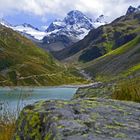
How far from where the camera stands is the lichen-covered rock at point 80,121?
22.4 ft

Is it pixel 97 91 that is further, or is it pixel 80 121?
pixel 97 91

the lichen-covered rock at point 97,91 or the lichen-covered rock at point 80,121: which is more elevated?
the lichen-covered rock at point 97,91

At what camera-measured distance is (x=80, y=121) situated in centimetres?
734

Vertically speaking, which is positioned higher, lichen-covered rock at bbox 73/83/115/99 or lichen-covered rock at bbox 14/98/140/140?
lichen-covered rock at bbox 73/83/115/99

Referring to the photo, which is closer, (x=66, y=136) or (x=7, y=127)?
(x=66, y=136)

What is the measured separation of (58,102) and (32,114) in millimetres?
692

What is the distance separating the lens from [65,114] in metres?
7.66

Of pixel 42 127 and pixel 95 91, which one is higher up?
pixel 95 91

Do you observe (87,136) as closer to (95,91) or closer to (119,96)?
(119,96)

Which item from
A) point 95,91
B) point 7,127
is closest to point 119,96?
point 7,127

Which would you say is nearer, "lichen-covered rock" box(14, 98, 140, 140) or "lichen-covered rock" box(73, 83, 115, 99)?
"lichen-covered rock" box(14, 98, 140, 140)

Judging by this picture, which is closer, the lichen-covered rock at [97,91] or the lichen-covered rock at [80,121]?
the lichen-covered rock at [80,121]

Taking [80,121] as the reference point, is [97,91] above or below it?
above

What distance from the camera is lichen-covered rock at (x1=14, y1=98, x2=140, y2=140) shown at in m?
6.81
